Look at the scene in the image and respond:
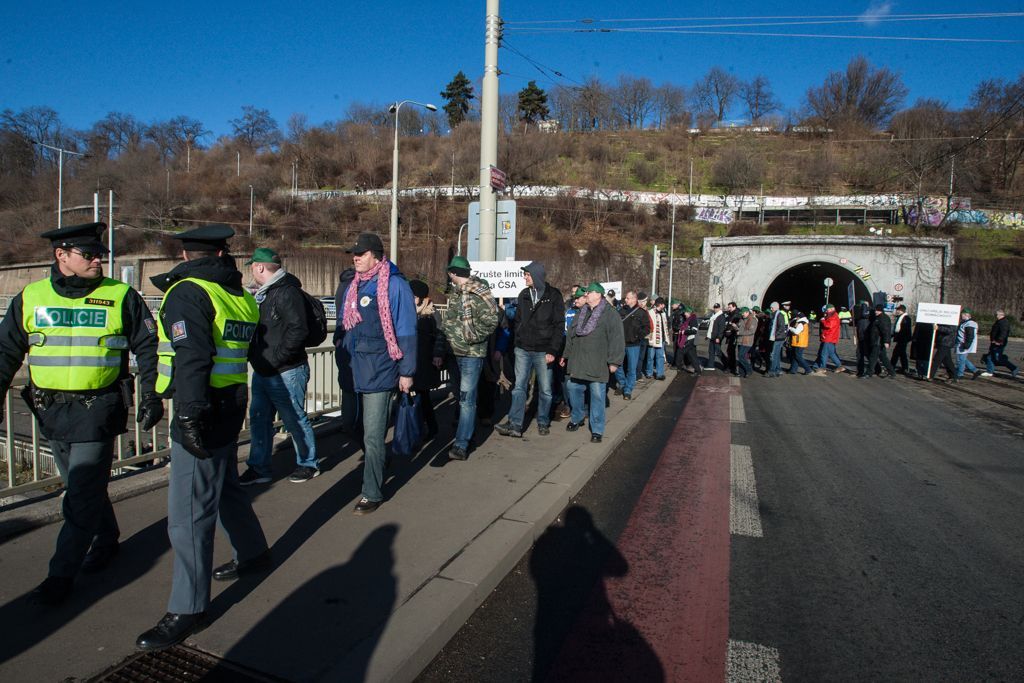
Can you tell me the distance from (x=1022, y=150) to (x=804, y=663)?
57.8m

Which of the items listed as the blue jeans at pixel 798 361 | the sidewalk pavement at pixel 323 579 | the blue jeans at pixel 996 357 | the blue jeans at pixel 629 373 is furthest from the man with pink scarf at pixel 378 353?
the blue jeans at pixel 996 357

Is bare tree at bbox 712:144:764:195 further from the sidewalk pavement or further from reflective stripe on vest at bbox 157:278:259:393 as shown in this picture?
reflective stripe on vest at bbox 157:278:259:393

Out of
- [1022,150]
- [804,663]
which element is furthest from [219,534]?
[1022,150]

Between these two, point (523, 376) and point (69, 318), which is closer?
point (69, 318)

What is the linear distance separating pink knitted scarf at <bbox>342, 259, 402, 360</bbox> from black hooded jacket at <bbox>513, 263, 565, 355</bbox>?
2.60m

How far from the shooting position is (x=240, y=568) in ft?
11.4

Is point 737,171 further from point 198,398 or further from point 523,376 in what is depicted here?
point 198,398

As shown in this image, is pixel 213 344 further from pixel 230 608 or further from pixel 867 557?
pixel 867 557

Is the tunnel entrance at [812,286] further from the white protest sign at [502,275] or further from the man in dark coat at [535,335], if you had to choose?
the man in dark coat at [535,335]

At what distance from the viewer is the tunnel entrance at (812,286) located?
3727 centimetres

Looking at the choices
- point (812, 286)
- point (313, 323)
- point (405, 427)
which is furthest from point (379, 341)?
point (812, 286)

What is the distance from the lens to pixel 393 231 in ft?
81.5

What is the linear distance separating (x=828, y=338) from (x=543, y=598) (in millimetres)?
15116

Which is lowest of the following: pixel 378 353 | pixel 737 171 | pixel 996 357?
pixel 996 357
